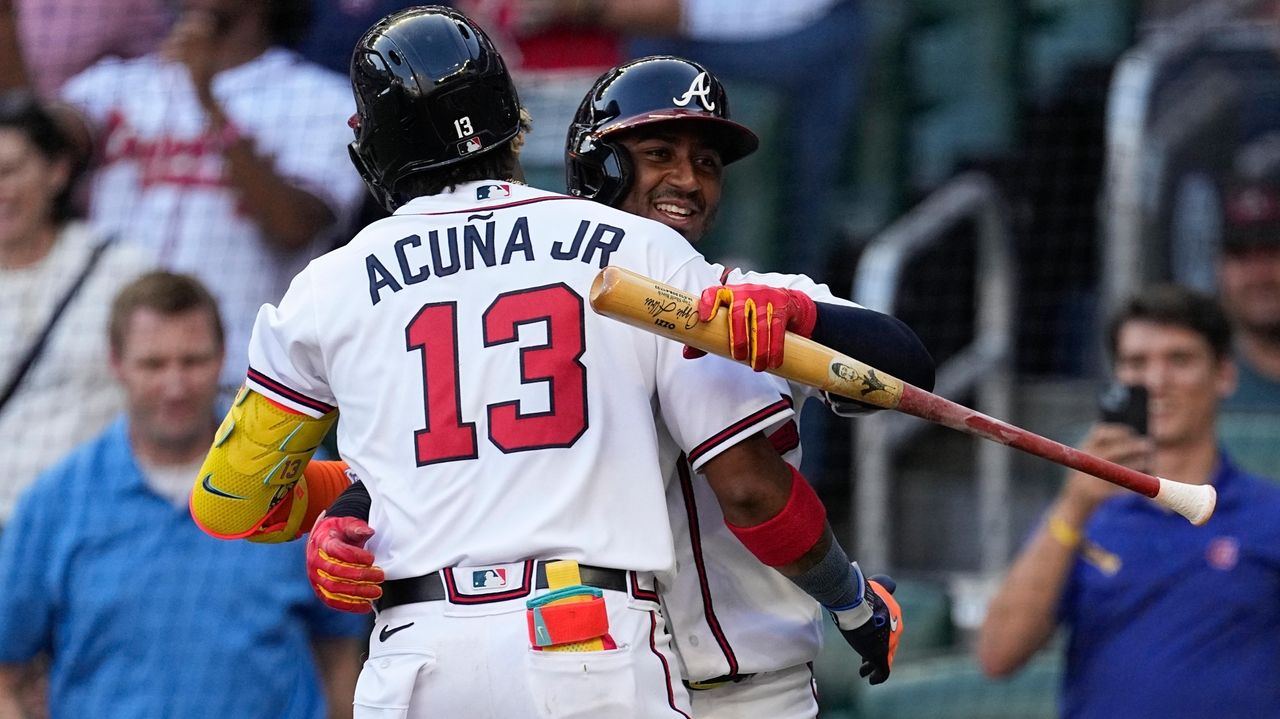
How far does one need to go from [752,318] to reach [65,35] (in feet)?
16.7

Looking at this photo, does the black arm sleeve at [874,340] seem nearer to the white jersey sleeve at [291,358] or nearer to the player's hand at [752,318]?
the player's hand at [752,318]

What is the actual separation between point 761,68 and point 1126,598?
2.94 meters

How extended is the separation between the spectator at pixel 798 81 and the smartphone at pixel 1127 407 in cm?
244

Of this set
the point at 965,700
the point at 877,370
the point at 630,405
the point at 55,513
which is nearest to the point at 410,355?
the point at 630,405

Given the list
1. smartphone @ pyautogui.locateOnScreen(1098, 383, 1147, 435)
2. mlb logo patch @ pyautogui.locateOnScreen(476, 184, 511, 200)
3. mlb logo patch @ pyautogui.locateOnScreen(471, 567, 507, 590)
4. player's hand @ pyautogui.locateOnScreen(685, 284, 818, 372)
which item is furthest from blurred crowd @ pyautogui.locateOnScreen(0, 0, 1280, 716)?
player's hand @ pyautogui.locateOnScreen(685, 284, 818, 372)

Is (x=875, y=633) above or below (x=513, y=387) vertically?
below

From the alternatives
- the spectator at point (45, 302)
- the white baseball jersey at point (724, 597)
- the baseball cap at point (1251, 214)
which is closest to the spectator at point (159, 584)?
the spectator at point (45, 302)

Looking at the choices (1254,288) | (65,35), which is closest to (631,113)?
(1254,288)

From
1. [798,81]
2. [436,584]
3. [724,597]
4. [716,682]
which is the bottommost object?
[716,682]

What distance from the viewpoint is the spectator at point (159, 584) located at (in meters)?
4.41

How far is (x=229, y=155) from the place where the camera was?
596 cm

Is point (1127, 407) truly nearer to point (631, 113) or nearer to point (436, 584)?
point (631, 113)

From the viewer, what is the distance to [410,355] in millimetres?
2682

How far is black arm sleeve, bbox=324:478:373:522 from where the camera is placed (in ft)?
9.39
